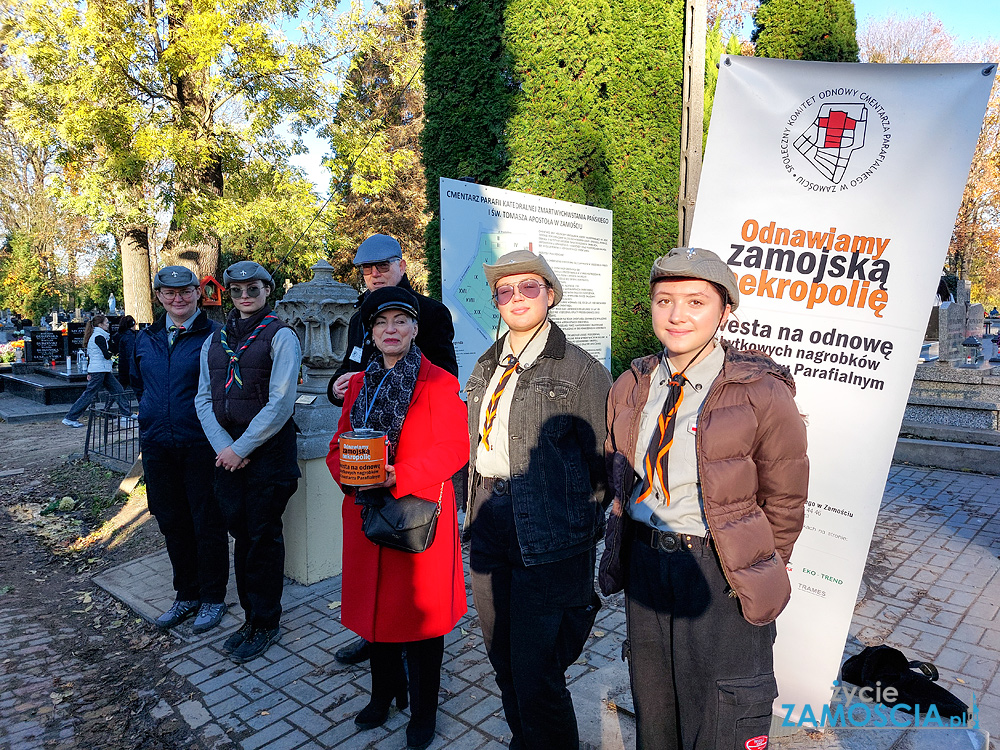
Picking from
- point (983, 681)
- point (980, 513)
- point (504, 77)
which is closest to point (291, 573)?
point (983, 681)

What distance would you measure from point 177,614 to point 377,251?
279 centimetres

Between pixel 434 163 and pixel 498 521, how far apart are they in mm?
4814

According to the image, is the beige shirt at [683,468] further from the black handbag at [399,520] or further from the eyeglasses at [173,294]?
the eyeglasses at [173,294]

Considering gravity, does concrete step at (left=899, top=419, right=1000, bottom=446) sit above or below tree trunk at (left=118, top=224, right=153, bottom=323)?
below

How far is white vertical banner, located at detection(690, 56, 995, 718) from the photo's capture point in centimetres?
248

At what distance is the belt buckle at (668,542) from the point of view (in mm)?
2004

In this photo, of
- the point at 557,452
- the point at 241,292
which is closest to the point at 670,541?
the point at 557,452

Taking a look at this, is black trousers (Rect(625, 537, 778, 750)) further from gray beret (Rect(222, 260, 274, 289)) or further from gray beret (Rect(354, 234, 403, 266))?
gray beret (Rect(222, 260, 274, 289))

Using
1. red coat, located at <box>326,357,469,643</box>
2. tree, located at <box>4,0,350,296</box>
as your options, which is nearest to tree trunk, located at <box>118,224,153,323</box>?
tree, located at <box>4,0,350,296</box>

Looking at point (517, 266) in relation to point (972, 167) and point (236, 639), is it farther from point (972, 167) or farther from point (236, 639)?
point (972, 167)

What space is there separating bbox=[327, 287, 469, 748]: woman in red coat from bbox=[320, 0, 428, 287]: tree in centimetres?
985

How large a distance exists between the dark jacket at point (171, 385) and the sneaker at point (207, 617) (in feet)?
3.65

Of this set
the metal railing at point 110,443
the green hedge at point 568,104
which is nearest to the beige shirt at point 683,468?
the green hedge at point 568,104

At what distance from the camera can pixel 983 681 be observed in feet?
11.2
